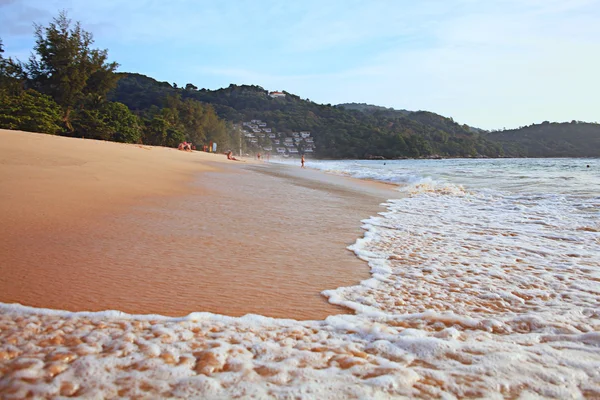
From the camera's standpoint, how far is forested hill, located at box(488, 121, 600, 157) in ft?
274

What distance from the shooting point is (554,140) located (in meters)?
91.9

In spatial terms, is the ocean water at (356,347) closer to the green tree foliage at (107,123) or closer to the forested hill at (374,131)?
the green tree foliage at (107,123)

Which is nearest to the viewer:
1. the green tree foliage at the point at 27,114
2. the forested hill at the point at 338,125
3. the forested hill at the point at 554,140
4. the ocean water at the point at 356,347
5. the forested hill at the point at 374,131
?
the ocean water at the point at 356,347

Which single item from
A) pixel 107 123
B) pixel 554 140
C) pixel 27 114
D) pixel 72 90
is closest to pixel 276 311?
pixel 27 114

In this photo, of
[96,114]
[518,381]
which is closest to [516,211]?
[518,381]

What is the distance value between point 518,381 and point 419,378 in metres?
0.39

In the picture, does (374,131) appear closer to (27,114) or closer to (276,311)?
(27,114)

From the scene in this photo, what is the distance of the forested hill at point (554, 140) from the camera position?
83.6m

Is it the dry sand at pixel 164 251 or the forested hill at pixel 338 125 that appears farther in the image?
the forested hill at pixel 338 125

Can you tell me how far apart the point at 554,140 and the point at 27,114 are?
357ft

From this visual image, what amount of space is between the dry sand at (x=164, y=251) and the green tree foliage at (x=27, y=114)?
777 inches

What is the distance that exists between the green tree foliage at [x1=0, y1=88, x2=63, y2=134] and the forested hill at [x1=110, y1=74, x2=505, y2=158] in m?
63.5

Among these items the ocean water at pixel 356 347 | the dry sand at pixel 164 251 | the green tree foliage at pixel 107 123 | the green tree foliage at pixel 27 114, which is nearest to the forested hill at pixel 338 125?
the green tree foliage at pixel 107 123

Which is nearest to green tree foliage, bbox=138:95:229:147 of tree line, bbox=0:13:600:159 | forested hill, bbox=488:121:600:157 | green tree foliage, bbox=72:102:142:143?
tree line, bbox=0:13:600:159
